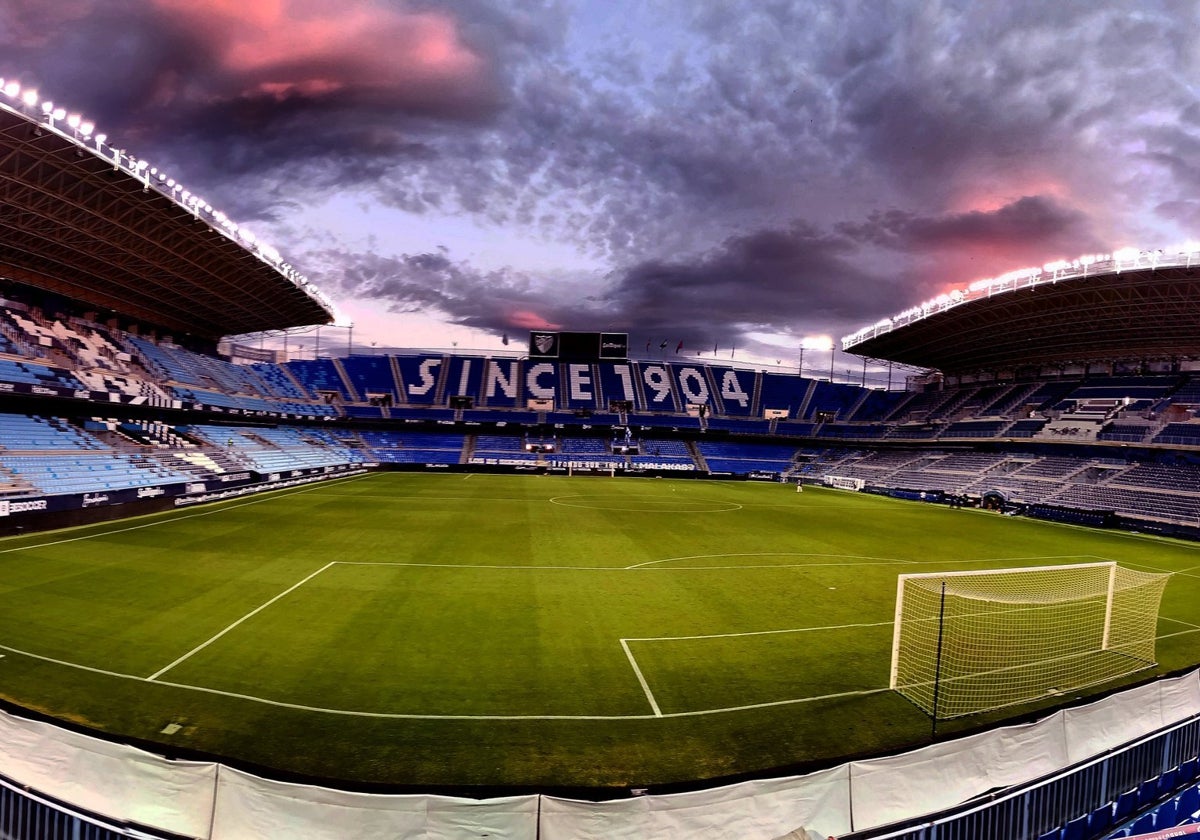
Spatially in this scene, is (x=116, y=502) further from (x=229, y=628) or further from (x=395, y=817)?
(x=395, y=817)

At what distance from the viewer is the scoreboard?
71750mm

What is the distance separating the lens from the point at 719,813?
4.84m

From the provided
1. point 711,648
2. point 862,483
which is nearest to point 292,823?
point 711,648

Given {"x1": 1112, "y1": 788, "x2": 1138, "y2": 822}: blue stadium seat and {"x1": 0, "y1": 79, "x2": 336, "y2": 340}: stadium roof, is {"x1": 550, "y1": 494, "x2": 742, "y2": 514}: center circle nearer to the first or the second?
{"x1": 0, "y1": 79, "x2": 336, "y2": 340}: stadium roof

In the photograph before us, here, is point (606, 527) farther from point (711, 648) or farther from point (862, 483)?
point (862, 483)

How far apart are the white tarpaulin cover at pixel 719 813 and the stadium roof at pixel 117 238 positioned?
95.7 feet

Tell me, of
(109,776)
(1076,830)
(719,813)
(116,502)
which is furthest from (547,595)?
(116,502)

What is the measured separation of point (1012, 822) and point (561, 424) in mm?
66029

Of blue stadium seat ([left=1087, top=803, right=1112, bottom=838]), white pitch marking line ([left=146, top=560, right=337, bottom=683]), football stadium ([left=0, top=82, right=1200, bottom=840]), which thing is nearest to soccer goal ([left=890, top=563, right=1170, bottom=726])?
football stadium ([left=0, top=82, right=1200, bottom=840])

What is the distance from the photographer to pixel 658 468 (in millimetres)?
65562

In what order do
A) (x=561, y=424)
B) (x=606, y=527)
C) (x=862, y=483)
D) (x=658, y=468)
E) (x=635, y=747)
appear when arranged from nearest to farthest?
(x=635, y=747) < (x=606, y=527) < (x=862, y=483) < (x=658, y=468) < (x=561, y=424)

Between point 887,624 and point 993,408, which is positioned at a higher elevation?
point 993,408

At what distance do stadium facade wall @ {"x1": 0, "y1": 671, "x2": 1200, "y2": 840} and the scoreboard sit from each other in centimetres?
6674

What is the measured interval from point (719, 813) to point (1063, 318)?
53130mm
